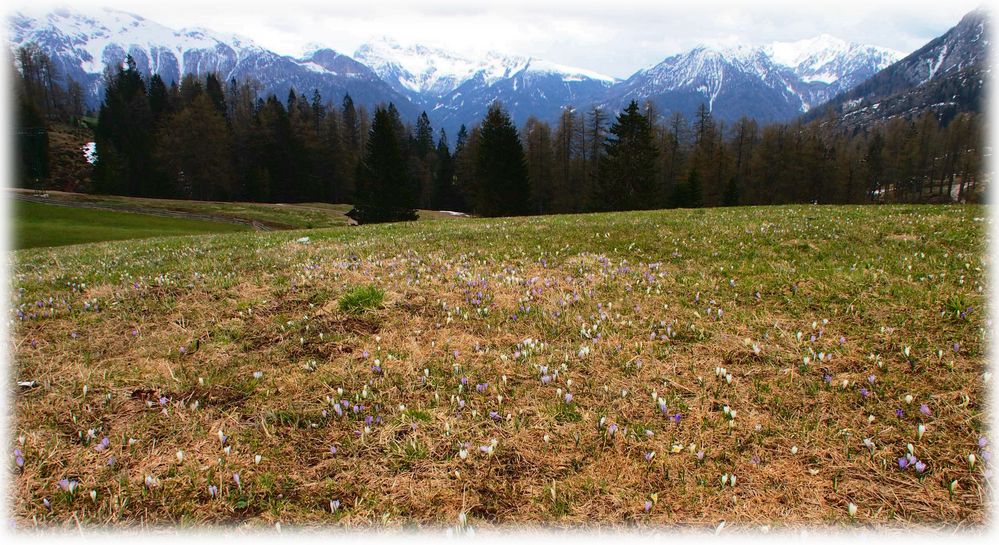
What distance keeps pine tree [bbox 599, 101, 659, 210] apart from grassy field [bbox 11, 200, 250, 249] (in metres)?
47.1

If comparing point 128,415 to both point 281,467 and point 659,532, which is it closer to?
point 281,467

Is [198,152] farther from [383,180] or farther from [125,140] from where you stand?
[383,180]

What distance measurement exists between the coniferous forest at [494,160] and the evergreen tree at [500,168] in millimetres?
190

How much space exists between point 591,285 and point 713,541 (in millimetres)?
5004

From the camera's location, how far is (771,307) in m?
6.46

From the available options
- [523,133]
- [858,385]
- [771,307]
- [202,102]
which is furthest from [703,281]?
[202,102]

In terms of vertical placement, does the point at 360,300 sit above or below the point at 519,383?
above

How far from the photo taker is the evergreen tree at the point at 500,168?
60.0 metres

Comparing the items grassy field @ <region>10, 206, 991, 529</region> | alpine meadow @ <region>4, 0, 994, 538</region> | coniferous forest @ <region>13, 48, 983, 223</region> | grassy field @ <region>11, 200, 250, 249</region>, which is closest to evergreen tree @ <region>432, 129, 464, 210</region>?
coniferous forest @ <region>13, 48, 983, 223</region>

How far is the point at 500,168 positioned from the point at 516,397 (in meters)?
57.7

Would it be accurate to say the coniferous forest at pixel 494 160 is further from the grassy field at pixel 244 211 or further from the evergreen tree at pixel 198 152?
the grassy field at pixel 244 211

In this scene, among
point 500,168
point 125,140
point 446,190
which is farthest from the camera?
point 446,190

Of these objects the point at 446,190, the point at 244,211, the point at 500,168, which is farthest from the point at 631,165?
the point at 446,190

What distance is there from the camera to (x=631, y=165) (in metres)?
58.1
